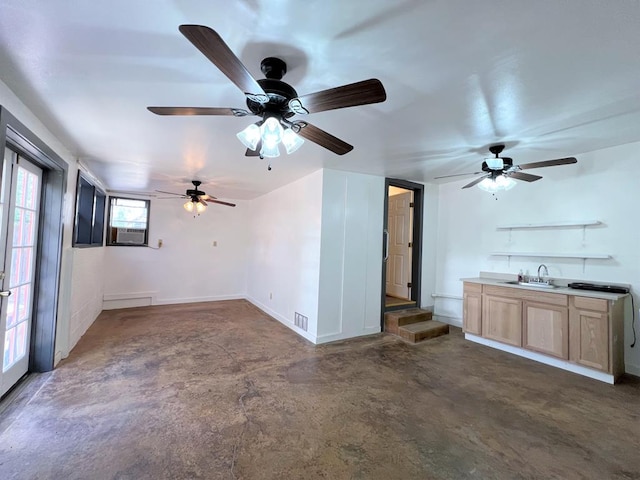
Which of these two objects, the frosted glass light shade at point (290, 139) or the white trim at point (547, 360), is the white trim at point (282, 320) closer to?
the white trim at point (547, 360)

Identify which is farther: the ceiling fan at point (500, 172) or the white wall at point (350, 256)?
the white wall at point (350, 256)

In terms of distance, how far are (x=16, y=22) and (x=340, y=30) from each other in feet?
5.09

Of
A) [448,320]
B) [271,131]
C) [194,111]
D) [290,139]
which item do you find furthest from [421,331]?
[194,111]

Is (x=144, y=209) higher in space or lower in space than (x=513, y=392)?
higher

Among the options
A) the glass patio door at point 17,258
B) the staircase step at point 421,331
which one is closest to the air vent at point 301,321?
the staircase step at point 421,331

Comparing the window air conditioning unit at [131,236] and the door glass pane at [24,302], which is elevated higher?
the window air conditioning unit at [131,236]

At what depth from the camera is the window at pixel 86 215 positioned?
137 inches

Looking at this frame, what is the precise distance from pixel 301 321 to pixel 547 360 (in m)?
3.08

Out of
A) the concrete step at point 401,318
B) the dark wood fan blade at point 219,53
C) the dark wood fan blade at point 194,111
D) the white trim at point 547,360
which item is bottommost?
the white trim at point 547,360

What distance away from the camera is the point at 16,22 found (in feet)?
4.32

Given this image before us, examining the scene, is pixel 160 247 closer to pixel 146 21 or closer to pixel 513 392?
pixel 146 21

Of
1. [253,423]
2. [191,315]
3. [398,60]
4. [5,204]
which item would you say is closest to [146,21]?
[398,60]

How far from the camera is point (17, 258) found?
2463 mm

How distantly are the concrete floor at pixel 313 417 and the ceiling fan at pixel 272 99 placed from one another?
1997 millimetres
